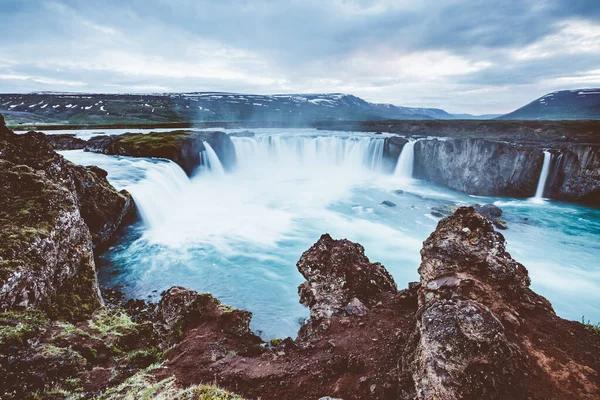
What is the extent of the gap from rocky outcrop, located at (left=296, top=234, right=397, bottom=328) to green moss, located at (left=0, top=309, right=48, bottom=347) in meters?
6.51

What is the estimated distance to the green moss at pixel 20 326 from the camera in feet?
19.5

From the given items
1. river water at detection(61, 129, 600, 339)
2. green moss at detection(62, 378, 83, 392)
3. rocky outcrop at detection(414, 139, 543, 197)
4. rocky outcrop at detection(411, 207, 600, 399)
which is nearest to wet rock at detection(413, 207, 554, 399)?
rocky outcrop at detection(411, 207, 600, 399)

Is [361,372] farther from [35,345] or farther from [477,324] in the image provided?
[35,345]

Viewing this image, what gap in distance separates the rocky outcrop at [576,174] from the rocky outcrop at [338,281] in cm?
3770

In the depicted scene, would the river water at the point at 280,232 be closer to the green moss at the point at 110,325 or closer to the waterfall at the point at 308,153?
the waterfall at the point at 308,153

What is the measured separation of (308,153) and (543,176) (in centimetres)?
3561

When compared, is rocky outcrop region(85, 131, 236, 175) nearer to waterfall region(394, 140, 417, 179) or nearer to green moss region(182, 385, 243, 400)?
waterfall region(394, 140, 417, 179)

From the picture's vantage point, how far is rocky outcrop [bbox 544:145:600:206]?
110ft

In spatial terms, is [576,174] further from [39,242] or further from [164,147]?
[164,147]

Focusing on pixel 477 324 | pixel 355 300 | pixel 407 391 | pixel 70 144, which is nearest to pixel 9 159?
pixel 355 300

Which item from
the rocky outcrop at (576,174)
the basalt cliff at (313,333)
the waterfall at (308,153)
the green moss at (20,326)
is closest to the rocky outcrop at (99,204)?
the basalt cliff at (313,333)

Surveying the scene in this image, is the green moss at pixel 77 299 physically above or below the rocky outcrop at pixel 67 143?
below

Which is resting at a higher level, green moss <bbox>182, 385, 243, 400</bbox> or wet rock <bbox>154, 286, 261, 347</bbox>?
green moss <bbox>182, 385, 243, 400</bbox>

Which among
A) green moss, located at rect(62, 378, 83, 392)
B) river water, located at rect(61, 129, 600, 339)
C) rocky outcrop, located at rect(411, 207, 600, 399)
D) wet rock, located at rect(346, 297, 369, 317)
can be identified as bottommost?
river water, located at rect(61, 129, 600, 339)
